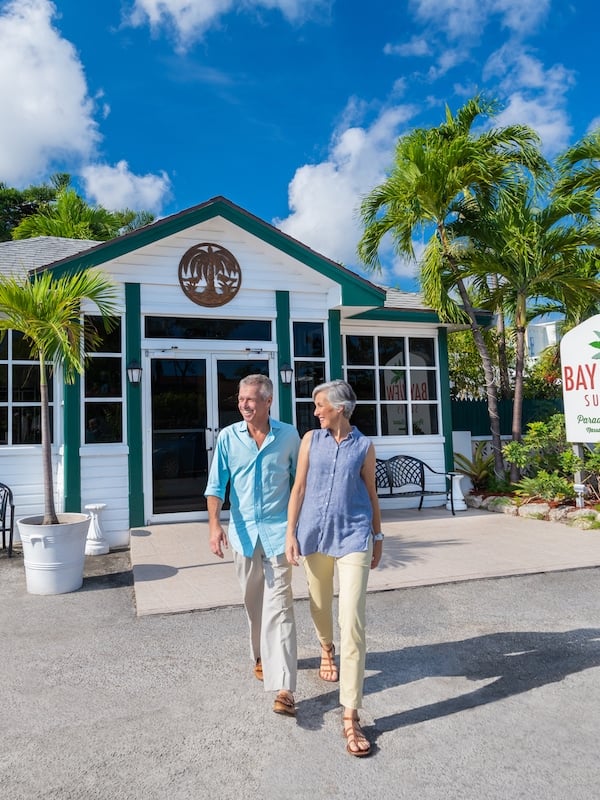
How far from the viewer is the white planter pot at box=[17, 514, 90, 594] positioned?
17.3 feet

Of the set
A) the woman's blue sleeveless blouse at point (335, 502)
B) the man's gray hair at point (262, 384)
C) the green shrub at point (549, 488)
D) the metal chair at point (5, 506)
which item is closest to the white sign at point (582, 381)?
the green shrub at point (549, 488)

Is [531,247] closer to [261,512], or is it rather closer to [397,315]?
[397,315]

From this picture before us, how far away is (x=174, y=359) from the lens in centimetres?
805

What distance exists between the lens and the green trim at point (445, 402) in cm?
991

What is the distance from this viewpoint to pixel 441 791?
2.37m

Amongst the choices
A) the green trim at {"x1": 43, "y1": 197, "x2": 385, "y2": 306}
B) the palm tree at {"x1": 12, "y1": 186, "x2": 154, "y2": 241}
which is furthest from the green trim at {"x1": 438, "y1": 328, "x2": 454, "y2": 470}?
the palm tree at {"x1": 12, "y1": 186, "x2": 154, "y2": 241}

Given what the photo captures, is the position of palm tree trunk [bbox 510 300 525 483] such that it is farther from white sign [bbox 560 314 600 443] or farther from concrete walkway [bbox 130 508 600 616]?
concrete walkway [bbox 130 508 600 616]

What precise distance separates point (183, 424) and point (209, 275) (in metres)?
2.03

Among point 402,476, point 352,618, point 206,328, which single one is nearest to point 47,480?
point 206,328

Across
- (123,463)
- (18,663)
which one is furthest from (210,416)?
(18,663)

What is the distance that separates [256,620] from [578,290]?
853cm

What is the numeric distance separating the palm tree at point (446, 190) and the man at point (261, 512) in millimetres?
6842

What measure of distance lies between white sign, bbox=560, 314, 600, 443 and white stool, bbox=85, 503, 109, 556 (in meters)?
6.39

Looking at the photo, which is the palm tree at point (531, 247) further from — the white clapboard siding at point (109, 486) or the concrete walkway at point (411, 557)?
the white clapboard siding at point (109, 486)
